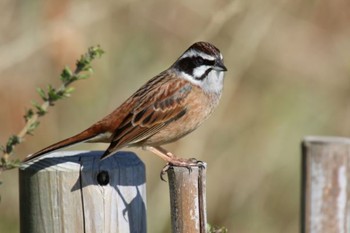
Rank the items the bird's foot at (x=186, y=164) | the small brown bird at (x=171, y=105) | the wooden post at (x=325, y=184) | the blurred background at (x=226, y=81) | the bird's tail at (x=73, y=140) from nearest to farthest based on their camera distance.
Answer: the wooden post at (x=325, y=184) → the bird's foot at (x=186, y=164) → the bird's tail at (x=73, y=140) → the small brown bird at (x=171, y=105) → the blurred background at (x=226, y=81)

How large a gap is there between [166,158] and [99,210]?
192 centimetres

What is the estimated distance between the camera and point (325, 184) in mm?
3664

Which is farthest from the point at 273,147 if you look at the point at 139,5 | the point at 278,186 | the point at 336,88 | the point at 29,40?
the point at 29,40

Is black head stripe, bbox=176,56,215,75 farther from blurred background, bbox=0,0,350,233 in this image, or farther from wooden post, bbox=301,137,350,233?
wooden post, bbox=301,137,350,233

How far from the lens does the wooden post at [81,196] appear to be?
4219mm

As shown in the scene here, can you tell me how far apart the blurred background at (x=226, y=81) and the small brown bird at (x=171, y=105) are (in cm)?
95

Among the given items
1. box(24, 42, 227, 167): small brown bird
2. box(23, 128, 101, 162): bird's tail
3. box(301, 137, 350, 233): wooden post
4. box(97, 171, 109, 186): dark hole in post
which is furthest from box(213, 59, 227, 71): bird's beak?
box(301, 137, 350, 233): wooden post

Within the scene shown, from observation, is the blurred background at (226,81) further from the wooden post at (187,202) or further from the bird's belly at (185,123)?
the wooden post at (187,202)

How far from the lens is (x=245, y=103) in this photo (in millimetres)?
8766

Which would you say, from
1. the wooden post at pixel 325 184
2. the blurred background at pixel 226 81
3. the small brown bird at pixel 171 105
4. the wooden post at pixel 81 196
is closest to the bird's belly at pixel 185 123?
the small brown bird at pixel 171 105

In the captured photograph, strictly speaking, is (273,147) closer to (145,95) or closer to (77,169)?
(145,95)

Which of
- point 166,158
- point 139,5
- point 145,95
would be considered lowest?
point 166,158

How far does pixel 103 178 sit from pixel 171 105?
196cm

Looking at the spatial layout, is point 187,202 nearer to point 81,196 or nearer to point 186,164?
point 81,196
